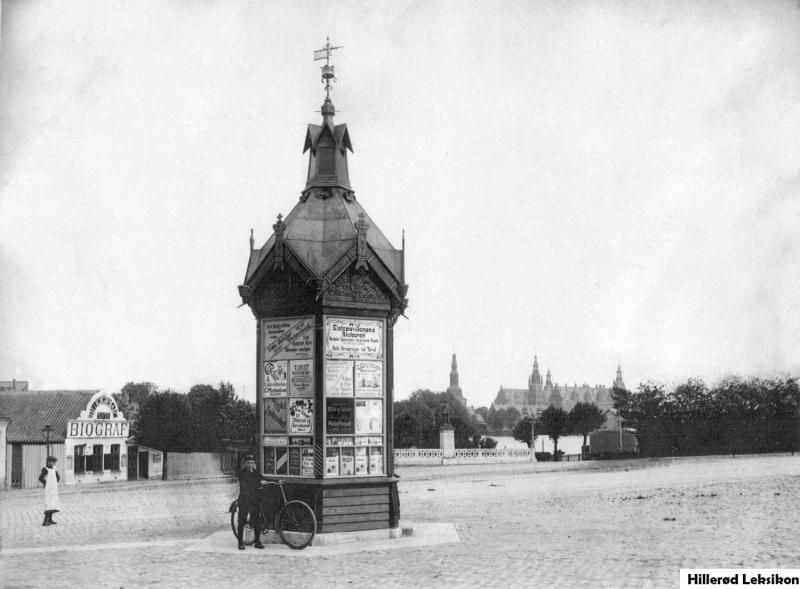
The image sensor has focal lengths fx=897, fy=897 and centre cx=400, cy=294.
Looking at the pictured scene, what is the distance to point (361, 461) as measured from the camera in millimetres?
15156

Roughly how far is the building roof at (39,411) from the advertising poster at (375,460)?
29.0 metres

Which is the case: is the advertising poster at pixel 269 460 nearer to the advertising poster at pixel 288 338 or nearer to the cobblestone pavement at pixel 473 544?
the advertising poster at pixel 288 338

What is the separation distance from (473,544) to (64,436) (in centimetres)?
3133

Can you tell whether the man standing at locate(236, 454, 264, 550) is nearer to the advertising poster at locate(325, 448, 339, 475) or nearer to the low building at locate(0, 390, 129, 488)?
the advertising poster at locate(325, 448, 339, 475)

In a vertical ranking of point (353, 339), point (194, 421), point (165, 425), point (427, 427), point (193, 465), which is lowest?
point (193, 465)

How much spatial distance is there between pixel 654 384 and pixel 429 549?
6024 cm

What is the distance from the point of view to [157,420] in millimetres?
48375

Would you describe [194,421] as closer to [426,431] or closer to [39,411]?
[39,411]

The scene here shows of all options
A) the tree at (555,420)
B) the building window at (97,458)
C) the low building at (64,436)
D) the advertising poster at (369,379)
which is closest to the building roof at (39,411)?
the low building at (64,436)

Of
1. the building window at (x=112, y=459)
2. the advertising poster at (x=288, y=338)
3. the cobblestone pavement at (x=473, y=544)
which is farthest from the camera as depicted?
the building window at (x=112, y=459)

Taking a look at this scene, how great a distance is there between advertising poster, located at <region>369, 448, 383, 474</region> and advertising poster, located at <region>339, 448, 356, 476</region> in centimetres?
34

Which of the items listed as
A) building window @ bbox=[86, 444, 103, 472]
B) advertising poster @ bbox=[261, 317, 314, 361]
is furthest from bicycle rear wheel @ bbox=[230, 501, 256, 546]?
building window @ bbox=[86, 444, 103, 472]

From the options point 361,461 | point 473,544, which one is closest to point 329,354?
point 361,461

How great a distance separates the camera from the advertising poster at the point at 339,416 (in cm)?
1490
